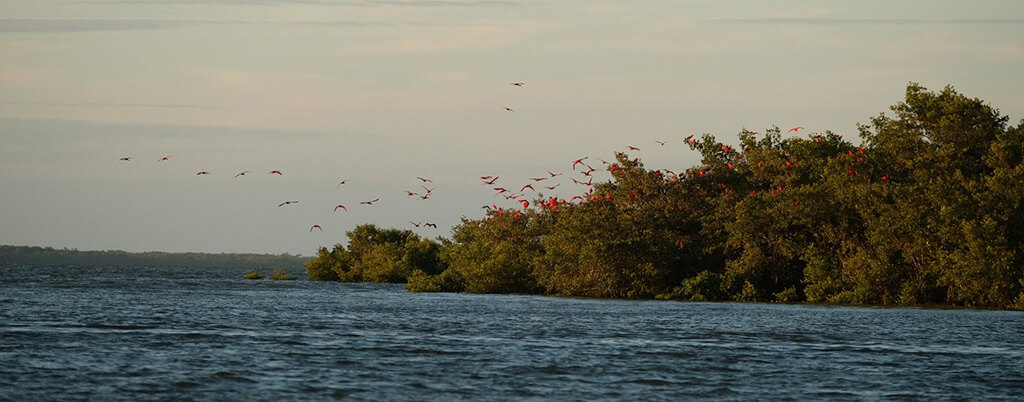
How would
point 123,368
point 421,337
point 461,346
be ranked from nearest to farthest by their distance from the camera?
point 123,368 → point 461,346 → point 421,337

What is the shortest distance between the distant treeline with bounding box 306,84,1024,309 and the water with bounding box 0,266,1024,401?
168 inches

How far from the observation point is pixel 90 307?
182 ft

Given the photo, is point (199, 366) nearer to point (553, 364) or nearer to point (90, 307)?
point (553, 364)

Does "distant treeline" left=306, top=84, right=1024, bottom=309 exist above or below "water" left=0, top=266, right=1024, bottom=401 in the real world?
above

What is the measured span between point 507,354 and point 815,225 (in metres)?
33.5

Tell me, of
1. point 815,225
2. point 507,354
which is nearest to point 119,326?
point 507,354

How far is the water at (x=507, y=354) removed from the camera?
26.1m

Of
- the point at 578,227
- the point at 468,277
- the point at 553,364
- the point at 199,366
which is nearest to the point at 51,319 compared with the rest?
the point at 199,366

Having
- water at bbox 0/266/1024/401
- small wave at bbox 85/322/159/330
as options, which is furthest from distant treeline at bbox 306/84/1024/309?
small wave at bbox 85/322/159/330

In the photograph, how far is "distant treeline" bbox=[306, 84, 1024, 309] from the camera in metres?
54.6

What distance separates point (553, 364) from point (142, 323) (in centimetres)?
1997

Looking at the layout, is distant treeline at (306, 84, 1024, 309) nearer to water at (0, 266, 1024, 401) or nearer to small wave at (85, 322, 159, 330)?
water at (0, 266, 1024, 401)

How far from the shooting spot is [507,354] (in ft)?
111

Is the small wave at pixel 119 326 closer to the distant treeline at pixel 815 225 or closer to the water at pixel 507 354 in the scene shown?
the water at pixel 507 354
